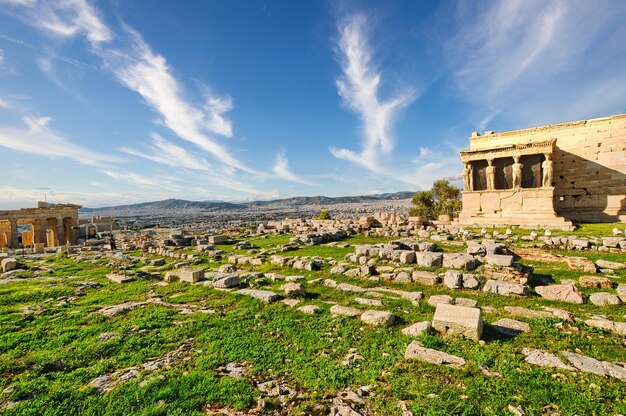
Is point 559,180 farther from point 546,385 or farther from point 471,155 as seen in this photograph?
point 546,385

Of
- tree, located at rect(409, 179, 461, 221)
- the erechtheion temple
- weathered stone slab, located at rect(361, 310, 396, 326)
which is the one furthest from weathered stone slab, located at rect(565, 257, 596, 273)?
tree, located at rect(409, 179, 461, 221)

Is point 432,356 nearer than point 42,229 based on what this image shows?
Yes

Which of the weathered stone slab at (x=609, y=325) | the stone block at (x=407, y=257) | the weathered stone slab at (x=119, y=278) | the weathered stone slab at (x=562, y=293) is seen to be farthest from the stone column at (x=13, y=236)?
the weathered stone slab at (x=609, y=325)

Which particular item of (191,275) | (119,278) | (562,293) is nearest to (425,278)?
(562,293)

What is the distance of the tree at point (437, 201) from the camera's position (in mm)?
40438

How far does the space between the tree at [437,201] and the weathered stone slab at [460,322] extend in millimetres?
36412

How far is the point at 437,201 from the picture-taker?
146 ft

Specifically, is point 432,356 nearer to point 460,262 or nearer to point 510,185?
point 460,262

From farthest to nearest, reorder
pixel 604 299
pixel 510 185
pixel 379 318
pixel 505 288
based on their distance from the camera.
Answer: pixel 510 185 → pixel 505 288 → pixel 604 299 → pixel 379 318

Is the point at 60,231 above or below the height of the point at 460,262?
above

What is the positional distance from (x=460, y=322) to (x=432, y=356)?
117 cm

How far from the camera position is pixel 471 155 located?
89.7 ft

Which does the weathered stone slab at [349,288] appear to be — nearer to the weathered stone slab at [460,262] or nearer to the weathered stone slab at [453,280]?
the weathered stone slab at [453,280]

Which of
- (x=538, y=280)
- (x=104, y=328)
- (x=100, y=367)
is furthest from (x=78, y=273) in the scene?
(x=538, y=280)
